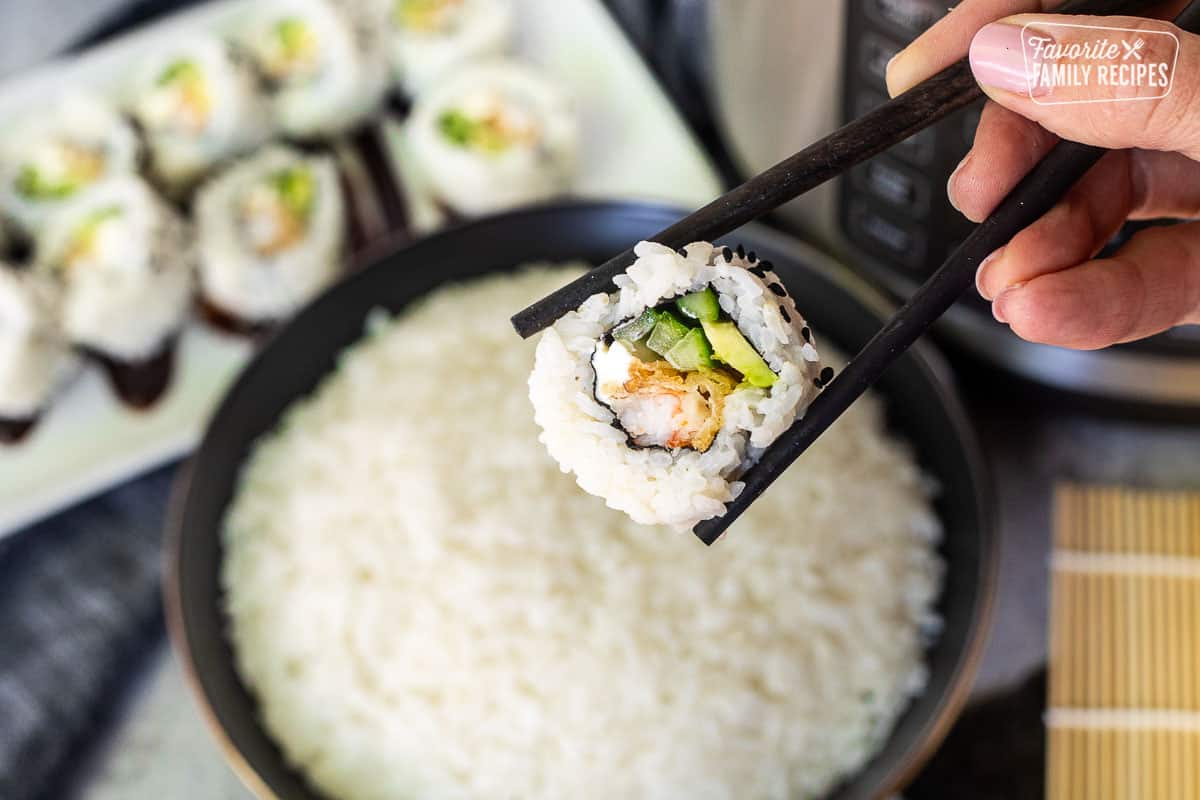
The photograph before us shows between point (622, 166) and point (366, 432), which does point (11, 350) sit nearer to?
point (366, 432)

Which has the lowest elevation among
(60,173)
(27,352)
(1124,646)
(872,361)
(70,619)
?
(1124,646)

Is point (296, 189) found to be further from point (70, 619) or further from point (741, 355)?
point (741, 355)

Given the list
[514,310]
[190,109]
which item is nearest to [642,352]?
[514,310]

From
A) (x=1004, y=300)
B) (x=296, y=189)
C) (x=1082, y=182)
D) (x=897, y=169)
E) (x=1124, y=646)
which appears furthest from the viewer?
(x=296, y=189)

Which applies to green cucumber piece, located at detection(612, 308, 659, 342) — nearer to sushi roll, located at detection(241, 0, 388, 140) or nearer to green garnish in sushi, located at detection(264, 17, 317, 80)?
sushi roll, located at detection(241, 0, 388, 140)

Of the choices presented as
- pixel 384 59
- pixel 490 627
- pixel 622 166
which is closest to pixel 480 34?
pixel 384 59

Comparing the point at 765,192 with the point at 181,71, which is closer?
the point at 765,192

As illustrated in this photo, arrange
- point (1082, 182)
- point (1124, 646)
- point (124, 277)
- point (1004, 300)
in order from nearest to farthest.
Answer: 1. point (1004, 300)
2. point (1082, 182)
3. point (1124, 646)
4. point (124, 277)
